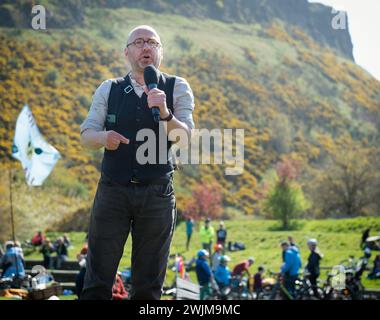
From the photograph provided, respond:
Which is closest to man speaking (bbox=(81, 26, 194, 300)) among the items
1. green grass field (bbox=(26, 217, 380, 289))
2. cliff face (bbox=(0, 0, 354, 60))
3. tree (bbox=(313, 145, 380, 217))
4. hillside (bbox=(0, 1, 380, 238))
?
green grass field (bbox=(26, 217, 380, 289))

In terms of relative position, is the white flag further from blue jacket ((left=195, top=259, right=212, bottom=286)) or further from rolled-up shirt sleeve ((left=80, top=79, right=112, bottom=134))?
rolled-up shirt sleeve ((left=80, top=79, right=112, bottom=134))

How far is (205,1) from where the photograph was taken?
316 feet

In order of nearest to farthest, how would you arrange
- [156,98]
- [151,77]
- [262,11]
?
[156,98], [151,77], [262,11]

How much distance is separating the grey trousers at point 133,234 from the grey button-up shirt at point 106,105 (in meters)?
0.30

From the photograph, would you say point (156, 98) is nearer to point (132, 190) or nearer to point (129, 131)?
point (129, 131)

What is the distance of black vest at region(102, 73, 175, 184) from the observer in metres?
3.72

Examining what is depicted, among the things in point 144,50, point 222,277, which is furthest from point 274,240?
point 144,50

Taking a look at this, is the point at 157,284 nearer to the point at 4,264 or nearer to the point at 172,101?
the point at 172,101

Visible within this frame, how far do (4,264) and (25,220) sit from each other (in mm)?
23799

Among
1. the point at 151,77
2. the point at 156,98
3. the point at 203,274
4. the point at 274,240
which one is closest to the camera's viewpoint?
the point at 156,98

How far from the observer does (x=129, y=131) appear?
12.3ft

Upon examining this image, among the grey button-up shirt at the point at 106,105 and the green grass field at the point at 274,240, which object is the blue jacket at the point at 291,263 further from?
the grey button-up shirt at the point at 106,105

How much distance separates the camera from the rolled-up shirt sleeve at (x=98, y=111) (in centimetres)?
382

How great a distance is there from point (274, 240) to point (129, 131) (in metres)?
29.4
